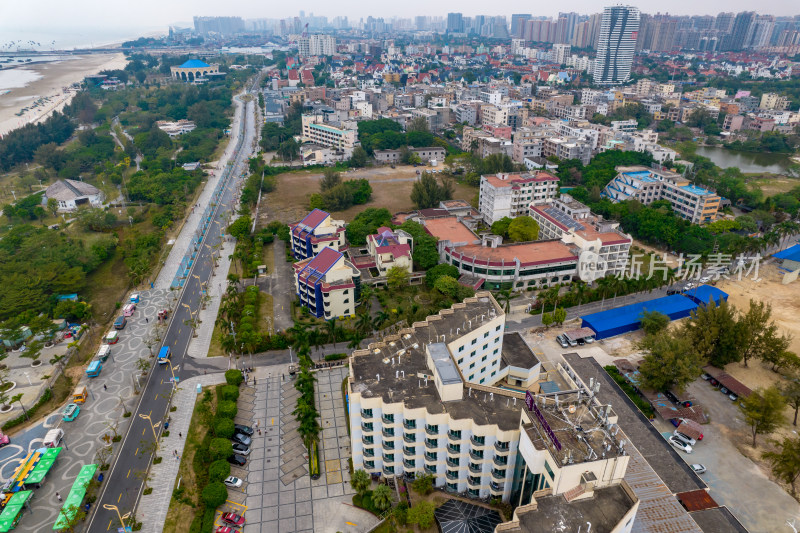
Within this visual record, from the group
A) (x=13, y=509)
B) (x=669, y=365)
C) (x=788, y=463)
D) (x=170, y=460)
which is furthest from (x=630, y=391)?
(x=13, y=509)

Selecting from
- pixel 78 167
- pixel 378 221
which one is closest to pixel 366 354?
pixel 378 221

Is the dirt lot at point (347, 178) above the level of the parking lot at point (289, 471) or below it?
below

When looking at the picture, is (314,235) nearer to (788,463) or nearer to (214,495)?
(214,495)

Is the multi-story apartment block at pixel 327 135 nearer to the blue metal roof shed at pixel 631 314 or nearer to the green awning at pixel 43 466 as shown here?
the blue metal roof shed at pixel 631 314

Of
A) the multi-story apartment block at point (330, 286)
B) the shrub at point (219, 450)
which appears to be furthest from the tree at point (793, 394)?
the shrub at point (219, 450)

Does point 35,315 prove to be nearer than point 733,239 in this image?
Yes

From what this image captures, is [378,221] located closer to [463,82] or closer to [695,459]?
[695,459]

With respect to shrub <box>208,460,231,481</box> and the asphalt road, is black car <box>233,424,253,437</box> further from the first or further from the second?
the asphalt road

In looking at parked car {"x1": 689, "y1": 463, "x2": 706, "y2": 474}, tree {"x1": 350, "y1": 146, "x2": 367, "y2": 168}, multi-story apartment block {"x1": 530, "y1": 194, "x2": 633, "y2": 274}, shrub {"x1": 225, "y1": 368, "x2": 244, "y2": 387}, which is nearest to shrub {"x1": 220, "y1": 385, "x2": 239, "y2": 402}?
shrub {"x1": 225, "y1": 368, "x2": 244, "y2": 387}
